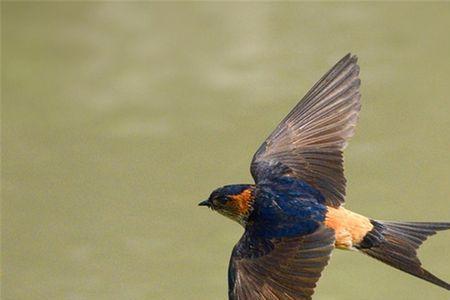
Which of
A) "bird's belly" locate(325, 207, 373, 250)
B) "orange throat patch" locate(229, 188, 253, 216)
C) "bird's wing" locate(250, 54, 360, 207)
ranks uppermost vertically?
"bird's wing" locate(250, 54, 360, 207)

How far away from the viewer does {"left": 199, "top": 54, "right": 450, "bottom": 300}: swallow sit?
3900 mm

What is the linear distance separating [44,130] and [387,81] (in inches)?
55.5

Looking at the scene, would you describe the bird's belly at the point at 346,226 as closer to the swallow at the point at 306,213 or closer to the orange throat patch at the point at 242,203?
the swallow at the point at 306,213

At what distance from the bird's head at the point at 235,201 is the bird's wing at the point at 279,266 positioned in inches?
5.8

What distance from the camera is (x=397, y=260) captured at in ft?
13.5

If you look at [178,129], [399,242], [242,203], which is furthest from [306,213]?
[178,129]

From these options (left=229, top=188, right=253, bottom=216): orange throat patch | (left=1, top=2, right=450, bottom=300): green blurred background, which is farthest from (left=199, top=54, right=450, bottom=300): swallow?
(left=1, top=2, right=450, bottom=300): green blurred background

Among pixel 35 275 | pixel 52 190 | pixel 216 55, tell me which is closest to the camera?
pixel 35 275

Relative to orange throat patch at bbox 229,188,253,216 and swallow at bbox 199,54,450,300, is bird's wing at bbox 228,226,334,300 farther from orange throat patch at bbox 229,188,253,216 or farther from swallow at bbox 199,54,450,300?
orange throat patch at bbox 229,188,253,216

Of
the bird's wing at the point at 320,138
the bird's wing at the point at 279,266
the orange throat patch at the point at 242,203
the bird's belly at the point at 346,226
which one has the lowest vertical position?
the bird's wing at the point at 279,266

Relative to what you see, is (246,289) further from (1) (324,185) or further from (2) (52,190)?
(2) (52,190)

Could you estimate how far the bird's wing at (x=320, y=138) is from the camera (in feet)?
14.2

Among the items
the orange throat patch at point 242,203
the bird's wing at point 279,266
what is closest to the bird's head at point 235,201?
the orange throat patch at point 242,203

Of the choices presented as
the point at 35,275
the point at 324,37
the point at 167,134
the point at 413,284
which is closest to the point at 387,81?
the point at 324,37
